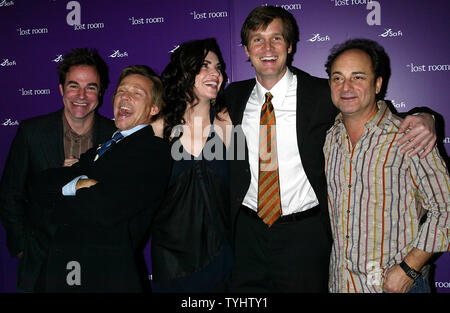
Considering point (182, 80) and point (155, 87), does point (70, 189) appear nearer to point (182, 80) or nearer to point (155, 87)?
point (155, 87)

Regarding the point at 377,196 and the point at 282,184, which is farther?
the point at 282,184

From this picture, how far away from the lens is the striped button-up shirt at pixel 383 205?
176 cm

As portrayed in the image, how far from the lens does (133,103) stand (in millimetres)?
2242

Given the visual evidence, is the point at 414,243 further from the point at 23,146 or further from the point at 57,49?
the point at 57,49

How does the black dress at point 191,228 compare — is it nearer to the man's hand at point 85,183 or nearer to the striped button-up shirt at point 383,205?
the man's hand at point 85,183

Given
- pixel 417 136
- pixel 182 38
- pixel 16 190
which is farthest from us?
pixel 182 38

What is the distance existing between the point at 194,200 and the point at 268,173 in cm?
53

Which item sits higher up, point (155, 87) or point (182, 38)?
point (182, 38)

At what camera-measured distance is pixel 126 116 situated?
2.24 metres

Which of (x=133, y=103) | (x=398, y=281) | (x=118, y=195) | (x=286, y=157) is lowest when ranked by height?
(x=398, y=281)

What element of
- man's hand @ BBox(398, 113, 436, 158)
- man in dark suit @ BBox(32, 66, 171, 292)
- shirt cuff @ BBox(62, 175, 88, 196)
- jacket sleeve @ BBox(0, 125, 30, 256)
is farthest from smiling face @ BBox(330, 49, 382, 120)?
jacket sleeve @ BBox(0, 125, 30, 256)

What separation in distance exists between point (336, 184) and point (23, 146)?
2.46m

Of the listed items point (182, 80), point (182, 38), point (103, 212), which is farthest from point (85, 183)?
point (182, 38)

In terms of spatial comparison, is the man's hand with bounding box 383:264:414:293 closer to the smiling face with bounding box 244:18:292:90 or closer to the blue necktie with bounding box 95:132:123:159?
the smiling face with bounding box 244:18:292:90
